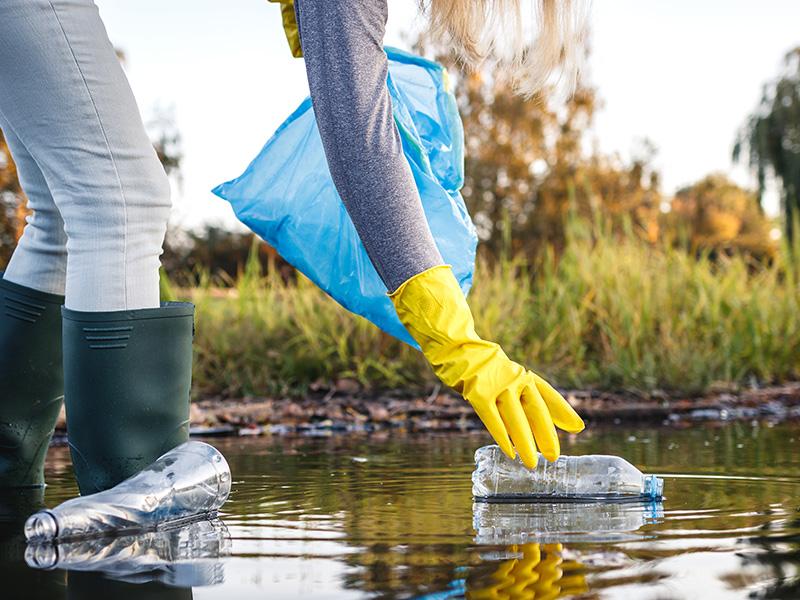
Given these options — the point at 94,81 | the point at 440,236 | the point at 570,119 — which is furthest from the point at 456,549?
the point at 570,119

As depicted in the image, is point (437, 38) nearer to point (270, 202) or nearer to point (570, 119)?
point (270, 202)

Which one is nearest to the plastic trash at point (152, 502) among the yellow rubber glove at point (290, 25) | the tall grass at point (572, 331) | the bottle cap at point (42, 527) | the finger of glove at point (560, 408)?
the bottle cap at point (42, 527)

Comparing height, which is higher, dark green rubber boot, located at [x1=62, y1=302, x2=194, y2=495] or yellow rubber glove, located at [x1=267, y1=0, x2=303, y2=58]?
yellow rubber glove, located at [x1=267, y1=0, x2=303, y2=58]

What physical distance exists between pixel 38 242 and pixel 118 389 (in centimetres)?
57

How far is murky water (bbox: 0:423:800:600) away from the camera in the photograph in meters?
1.46

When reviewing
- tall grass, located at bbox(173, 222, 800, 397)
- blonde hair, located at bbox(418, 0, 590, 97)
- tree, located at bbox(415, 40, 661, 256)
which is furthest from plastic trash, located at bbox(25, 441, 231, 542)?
tree, located at bbox(415, 40, 661, 256)

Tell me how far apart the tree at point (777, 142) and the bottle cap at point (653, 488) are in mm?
23637

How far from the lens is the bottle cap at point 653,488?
89.0 inches

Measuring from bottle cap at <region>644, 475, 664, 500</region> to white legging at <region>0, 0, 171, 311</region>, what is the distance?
1.10m

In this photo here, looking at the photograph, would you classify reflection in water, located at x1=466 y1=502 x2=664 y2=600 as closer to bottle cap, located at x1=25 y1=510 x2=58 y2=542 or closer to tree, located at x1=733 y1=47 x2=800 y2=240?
bottle cap, located at x1=25 y1=510 x2=58 y2=542

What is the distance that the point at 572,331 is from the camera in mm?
6578

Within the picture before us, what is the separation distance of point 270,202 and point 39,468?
32.8 inches

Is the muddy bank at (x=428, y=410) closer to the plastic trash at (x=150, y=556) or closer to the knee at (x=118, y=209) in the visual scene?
the knee at (x=118, y=209)

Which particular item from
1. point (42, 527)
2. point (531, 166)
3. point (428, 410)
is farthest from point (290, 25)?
point (531, 166)
